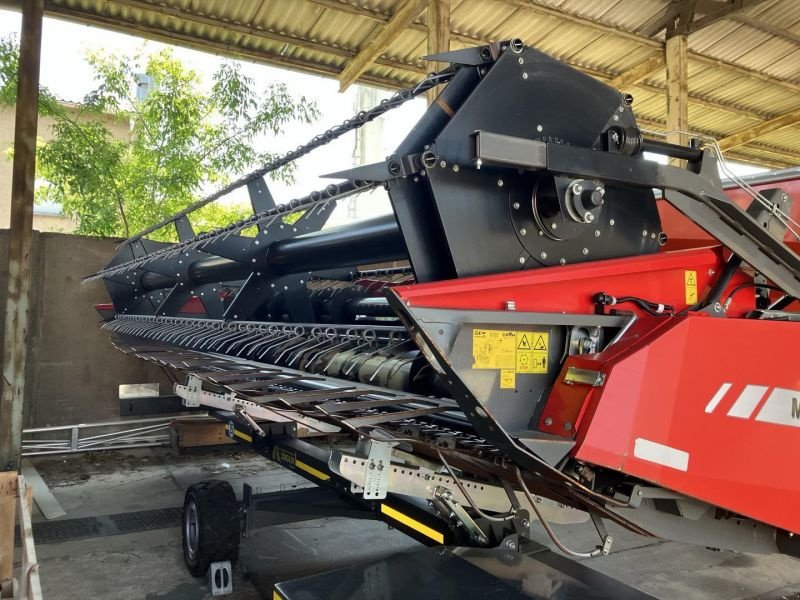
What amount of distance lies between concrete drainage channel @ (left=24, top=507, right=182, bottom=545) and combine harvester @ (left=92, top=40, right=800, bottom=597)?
8.40 feet

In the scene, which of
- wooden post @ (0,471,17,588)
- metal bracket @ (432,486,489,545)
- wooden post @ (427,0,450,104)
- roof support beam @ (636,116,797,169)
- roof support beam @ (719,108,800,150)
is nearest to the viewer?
metal bracket @ (432,486,489,545)

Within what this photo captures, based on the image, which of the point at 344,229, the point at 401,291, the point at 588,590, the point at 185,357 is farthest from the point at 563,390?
the point at 185,357

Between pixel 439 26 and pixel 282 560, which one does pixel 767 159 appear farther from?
pixel 282 560

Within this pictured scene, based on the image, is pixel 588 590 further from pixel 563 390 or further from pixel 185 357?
pixel 185 357

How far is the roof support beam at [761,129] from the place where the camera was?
8742mm

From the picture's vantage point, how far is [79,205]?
7227 millimetres

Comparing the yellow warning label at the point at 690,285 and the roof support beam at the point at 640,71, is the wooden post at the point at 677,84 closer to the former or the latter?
the roof support beam at the point at 640,71

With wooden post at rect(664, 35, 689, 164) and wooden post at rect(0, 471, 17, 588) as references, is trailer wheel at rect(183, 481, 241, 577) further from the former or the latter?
wooden post at rect(664, 35, 689, 164)

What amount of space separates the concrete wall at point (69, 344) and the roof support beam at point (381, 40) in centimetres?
292

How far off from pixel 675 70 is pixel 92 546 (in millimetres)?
6250

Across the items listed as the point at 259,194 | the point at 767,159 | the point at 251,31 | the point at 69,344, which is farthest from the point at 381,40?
the point at 767,159

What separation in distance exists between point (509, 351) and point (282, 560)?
2652 millimetres

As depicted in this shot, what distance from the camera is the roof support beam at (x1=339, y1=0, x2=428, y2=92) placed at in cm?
557

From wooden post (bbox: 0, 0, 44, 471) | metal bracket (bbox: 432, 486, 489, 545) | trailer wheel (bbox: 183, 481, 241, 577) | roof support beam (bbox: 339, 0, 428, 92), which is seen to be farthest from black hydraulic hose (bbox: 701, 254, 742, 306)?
wooden post (bbox: 0, 0, 44, 471)
